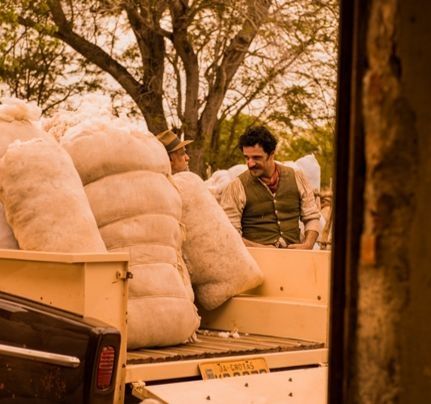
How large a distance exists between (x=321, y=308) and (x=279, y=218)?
2.66 m

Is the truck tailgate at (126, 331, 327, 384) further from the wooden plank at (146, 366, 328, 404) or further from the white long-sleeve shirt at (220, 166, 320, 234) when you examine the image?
the white long-sleeve shirt at (220, 166, 320, 234)

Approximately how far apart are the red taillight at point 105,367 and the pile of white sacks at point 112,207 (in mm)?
862

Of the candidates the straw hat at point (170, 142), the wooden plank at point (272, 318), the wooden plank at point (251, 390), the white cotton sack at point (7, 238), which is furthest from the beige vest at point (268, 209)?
the wooden plank at point (251, 390)

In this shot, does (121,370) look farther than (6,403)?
Yes

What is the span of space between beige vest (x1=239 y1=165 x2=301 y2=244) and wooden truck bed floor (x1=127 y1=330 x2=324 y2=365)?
2.32 meters

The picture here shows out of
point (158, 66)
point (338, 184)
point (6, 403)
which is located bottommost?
point (6, 403)

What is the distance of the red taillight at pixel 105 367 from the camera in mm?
3930

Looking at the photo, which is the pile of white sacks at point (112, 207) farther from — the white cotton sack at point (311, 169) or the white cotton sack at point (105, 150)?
the white cotton sack at point (311, 169)

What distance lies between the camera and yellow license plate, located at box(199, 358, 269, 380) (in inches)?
187

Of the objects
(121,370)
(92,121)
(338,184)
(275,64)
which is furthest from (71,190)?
(275,64)

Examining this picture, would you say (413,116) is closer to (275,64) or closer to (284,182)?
(284,182)

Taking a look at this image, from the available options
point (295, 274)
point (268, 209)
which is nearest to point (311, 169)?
point (268, 209)

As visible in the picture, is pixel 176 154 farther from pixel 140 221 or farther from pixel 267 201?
pixel 140 221

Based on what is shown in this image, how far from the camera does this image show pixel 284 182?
27.3 feet
